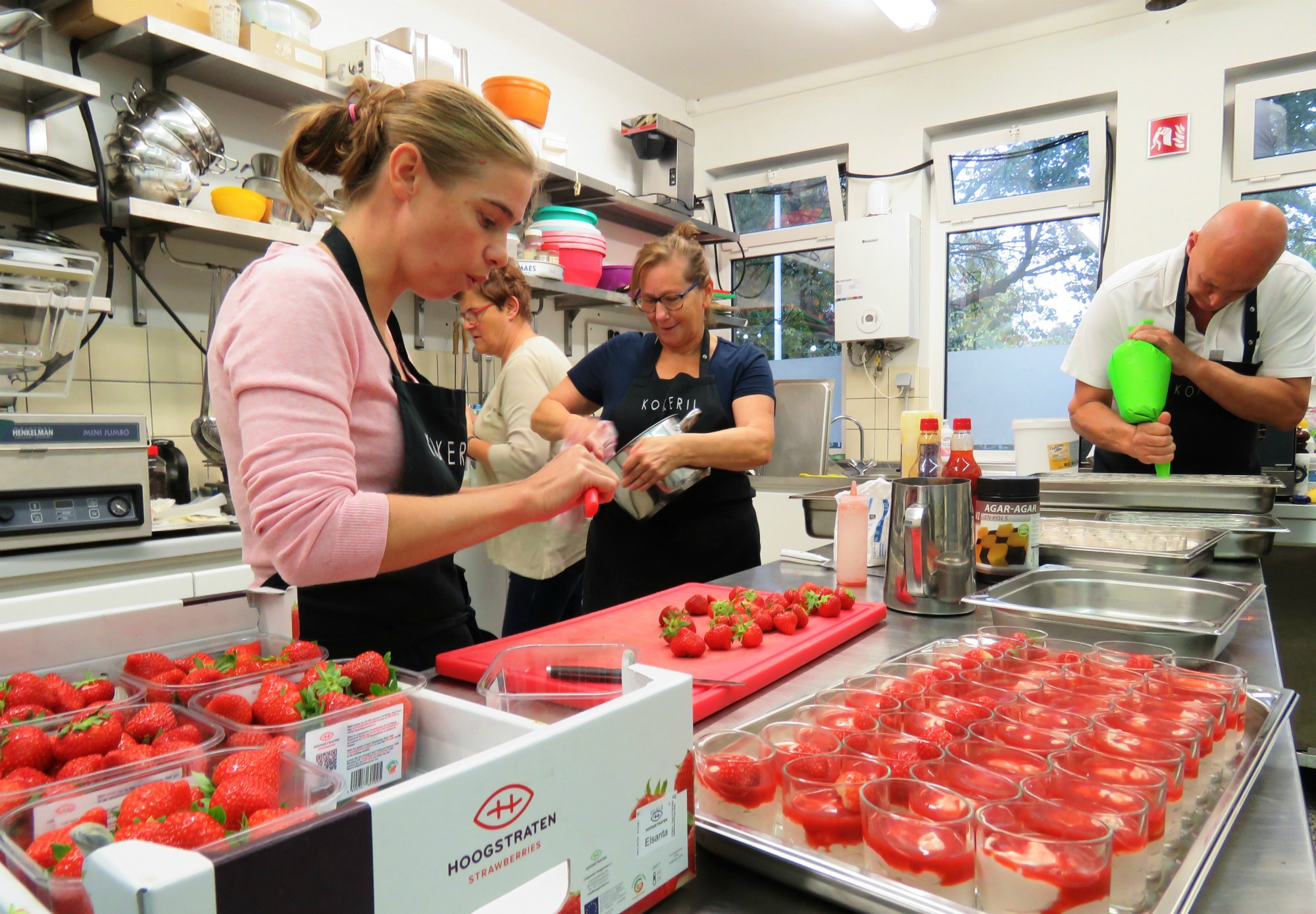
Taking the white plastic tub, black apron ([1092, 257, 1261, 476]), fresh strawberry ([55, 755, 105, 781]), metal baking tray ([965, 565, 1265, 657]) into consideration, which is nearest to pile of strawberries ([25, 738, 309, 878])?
fresh strawberry ([55, 755, 105, 781])

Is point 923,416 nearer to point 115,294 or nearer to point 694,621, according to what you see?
point 694,621

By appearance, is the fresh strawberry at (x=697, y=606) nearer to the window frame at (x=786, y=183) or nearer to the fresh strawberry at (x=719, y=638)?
the fresh strawberry at (x=719, y=638)

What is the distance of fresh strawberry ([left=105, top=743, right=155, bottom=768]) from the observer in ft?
2.01

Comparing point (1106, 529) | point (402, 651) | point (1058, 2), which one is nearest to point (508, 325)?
point (402, 651)

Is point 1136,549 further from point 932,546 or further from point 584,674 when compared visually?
point 584,674

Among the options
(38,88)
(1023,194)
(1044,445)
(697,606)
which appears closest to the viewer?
(697,606)

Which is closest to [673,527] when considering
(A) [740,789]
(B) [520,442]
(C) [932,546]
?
(B) [520,442]

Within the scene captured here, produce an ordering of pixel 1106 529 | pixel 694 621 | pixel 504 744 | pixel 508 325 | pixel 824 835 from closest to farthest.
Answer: pixel 504 744, pixel 824 835, pixel 694 621, pixel 1106 529, pixel 508 325

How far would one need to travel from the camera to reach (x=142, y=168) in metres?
2.24

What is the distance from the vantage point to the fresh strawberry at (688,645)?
1157mm

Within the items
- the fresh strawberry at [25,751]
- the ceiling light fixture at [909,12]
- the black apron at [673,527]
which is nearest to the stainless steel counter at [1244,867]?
the fresh strawberry at [25,751]

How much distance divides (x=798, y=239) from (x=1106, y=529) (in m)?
3.63

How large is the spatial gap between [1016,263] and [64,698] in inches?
188

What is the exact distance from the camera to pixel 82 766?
62 centimetres
